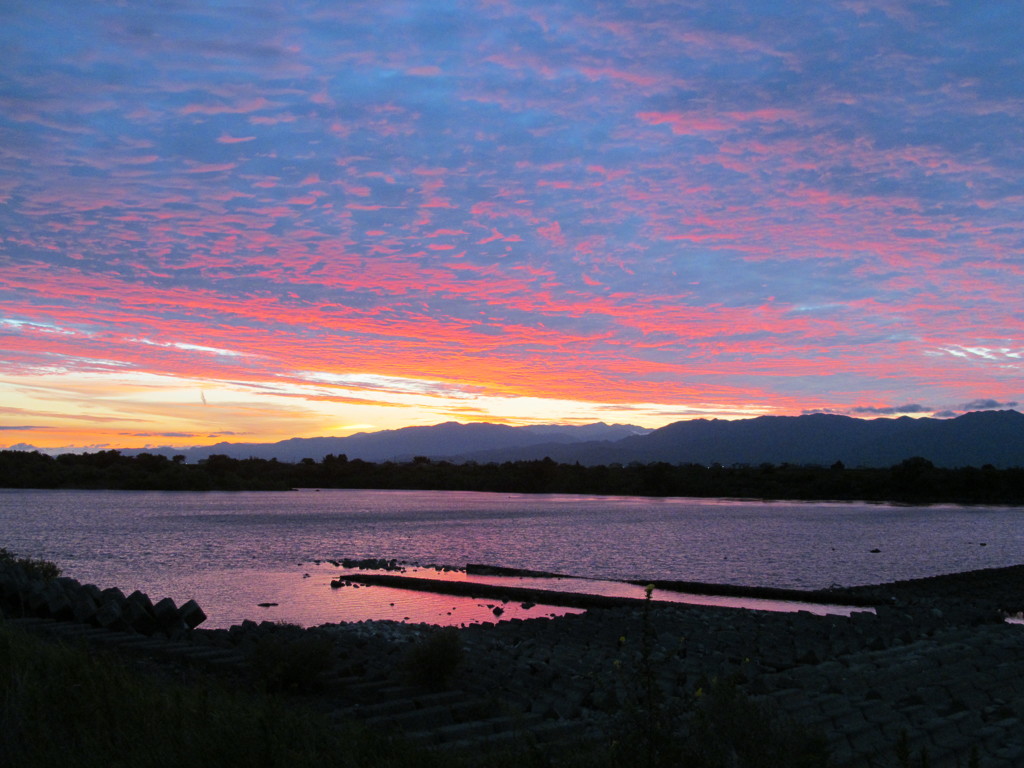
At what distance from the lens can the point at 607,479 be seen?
175 meters

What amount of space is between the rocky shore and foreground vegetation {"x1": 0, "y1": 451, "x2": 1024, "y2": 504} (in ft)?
415

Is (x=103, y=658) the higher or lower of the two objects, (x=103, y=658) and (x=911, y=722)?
the higher

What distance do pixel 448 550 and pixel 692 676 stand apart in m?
36.8

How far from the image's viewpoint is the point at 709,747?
212 inches

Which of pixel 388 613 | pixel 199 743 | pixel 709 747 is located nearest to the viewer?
pixel 709 747

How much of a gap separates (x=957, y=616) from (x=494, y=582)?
17.0 meters

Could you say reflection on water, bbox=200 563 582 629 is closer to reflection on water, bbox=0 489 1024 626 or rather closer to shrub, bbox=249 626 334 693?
reflection on water, bbox=0 489 1024 626

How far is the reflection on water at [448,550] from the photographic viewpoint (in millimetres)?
28000

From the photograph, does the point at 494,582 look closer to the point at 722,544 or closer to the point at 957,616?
the point at 957,616

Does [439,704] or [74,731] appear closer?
[74,731]

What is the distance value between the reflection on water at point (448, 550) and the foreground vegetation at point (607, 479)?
54336 millimetres

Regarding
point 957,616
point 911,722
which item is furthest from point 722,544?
point 911,722

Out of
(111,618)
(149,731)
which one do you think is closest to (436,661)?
(149,731)

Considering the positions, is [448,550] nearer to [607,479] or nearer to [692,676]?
[692,676]
